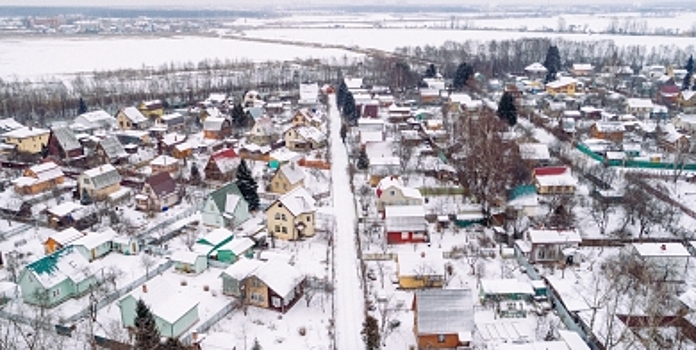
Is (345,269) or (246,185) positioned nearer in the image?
(345,269)

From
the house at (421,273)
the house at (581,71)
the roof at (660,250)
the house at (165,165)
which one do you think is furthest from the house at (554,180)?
the house at (581,71)

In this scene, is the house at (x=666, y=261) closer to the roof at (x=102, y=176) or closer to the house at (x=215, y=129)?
the roof at (x=102, y=176)

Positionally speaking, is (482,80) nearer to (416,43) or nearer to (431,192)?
(431,192)

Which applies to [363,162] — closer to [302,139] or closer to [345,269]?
[302,139]

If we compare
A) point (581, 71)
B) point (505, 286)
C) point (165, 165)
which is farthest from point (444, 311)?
point (581, 71)

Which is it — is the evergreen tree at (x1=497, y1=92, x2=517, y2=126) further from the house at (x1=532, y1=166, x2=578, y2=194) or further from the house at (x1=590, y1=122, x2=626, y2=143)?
the house at (x1=532, y1=166, x2=578, y2=194)

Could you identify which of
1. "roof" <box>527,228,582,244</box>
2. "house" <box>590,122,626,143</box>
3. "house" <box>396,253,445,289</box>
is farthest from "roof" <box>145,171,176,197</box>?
"house" <box>590,122,626,143</box>

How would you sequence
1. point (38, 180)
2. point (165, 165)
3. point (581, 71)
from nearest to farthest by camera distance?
point (38, 180), point (165, 165), point (581, 71)
